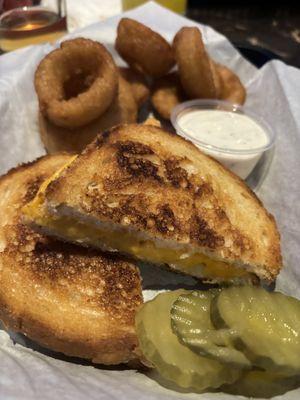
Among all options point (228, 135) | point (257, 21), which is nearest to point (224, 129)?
point (228, 135)

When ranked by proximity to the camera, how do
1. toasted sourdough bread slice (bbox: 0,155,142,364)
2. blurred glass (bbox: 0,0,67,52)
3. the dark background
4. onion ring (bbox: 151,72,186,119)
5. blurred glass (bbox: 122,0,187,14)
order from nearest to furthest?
toasted sourdough bread slice (bbox: 0,155,142,364) < onion ring (bbox: 151,72,186,119) < blurred glass (bbox: 0,0,67,52) < blurred glass (bbox: 122,0,187,14) < the dark background

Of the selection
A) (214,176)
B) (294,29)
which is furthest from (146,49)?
(294,29)

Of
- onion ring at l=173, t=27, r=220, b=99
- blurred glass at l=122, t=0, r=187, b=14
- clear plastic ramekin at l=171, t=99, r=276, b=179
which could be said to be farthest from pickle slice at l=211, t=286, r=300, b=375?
blurred glass at l=122, t=0, r=187, b=14

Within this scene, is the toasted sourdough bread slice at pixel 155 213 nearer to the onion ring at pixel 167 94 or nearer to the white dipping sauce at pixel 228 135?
the white dipping sauce at pixel 228 135

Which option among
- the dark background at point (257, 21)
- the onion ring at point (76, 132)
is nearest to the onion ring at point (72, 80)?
the onion ring at point (76, 132)

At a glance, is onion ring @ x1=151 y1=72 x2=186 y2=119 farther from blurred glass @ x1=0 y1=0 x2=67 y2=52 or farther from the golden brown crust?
blurred glass @ x1=0 y1=0 x2=67 y2=52

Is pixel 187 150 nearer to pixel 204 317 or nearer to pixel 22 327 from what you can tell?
pixel 204 317
